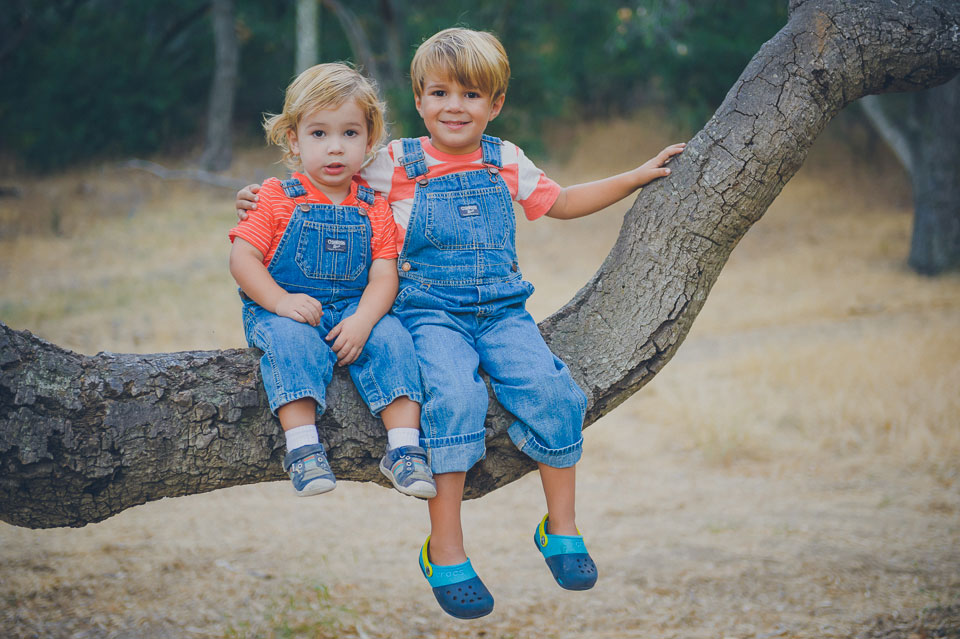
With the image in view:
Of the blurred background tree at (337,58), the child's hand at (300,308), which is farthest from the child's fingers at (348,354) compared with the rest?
the blurred background tree at (337,58)

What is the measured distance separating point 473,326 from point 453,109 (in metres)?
0.65

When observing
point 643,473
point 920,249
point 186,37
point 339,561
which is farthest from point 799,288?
point 186,37

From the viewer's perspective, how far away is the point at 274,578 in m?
4.18

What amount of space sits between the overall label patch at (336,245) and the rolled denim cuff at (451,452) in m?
0.64

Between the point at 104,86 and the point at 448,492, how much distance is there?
15193 mm

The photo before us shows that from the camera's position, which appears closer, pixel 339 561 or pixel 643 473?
pixel 339 561

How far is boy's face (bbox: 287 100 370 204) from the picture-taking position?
97.3 inches

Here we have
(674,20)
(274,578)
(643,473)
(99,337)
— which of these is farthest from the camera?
(674,20)

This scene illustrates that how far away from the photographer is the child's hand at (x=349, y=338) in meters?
2.32

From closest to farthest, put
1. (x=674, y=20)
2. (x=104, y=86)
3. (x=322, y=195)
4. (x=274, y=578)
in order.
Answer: (x=322, y=195), (x=274, y=578), (x=674, y=20), (x=104, y=86)

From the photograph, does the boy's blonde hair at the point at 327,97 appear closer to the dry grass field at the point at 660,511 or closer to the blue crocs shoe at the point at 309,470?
the blue crocs shoe at the point at 309,470

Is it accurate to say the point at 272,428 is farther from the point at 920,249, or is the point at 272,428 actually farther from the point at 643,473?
the point at 920,249

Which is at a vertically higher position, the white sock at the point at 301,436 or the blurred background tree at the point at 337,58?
the blurred background tree at the point at 337,58

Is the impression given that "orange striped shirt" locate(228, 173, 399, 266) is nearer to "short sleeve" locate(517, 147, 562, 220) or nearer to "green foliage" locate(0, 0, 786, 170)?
"short sleeve" locate(517, 147, 562, 220)
